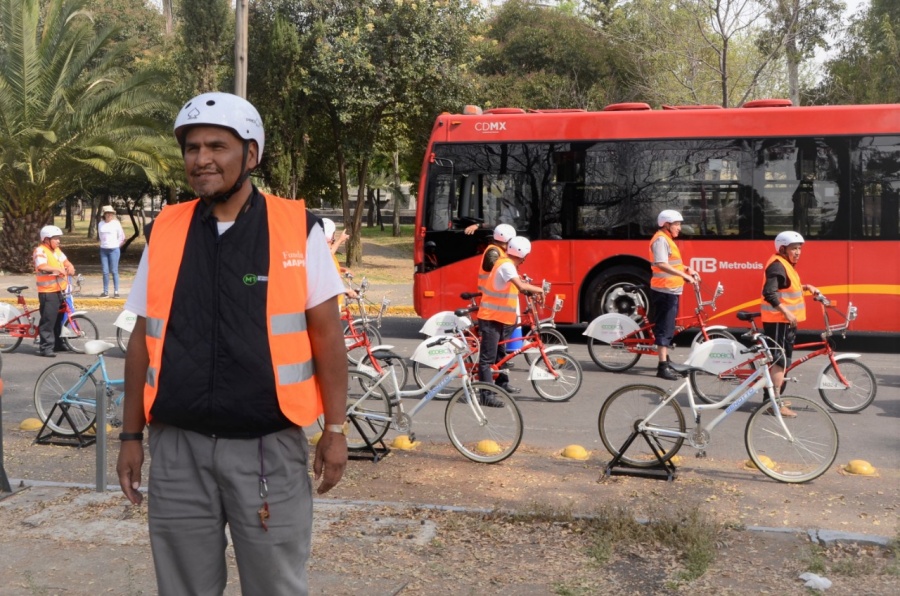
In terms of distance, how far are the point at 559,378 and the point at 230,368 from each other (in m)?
7.76

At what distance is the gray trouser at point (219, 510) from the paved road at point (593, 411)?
18.1ft

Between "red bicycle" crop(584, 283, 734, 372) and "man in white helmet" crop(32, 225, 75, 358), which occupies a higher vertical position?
"man in white helmet" crop(32, 225, 75, 358)

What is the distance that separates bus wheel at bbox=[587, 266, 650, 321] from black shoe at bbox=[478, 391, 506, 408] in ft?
22.4

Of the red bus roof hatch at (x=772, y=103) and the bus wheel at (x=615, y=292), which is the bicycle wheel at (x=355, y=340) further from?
the red bus roof hatch at (x=772, y=103)

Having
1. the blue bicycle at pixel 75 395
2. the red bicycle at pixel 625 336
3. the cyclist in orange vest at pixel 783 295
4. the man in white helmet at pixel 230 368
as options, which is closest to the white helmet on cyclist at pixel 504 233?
the red bicycle at pixel 625 336

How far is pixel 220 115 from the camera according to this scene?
10.7 feet

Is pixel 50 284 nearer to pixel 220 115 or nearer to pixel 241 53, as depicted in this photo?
pixel 241 53

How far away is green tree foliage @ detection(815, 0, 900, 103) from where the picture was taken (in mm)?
27719

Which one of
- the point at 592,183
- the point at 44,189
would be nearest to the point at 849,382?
the point at 592,183

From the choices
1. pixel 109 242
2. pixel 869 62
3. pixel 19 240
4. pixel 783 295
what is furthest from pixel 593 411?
pixel 869 62

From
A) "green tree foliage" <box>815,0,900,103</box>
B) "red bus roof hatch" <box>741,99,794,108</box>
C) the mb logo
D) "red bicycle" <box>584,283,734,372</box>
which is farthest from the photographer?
"green tree foliage" <box>815,0,900,103</box>

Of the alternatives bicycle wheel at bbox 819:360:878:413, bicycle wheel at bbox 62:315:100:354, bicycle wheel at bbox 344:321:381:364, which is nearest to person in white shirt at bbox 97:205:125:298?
bicycle wheel at bbox 62:315:100:354

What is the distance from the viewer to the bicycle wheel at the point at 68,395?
8477mm

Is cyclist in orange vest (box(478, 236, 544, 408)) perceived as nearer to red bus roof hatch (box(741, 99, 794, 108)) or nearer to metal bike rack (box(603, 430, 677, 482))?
metal bike rack (box(603, 430, 677, 482))
